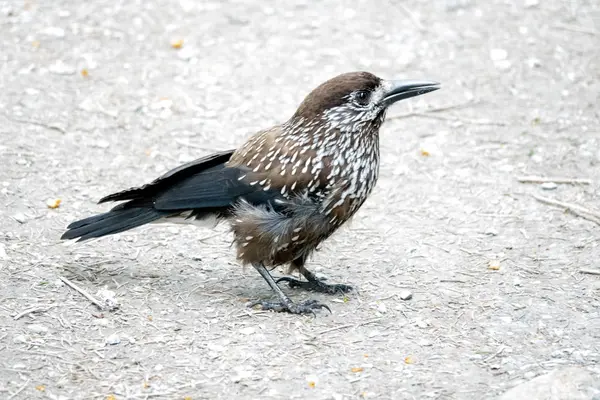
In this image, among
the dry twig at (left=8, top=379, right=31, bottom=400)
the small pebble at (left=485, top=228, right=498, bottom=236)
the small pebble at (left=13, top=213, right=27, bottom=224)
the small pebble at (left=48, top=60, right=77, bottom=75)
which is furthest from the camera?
the small pebble at (left=48, top=60, right=77, bottom=75)

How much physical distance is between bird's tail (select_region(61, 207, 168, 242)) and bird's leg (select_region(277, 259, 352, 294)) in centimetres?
95

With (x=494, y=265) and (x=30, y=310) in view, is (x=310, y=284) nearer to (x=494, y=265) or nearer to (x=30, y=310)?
(x=494, y=265)

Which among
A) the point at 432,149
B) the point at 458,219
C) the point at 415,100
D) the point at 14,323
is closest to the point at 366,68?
the point at 415,100

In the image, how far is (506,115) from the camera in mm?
8297

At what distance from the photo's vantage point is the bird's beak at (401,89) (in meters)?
5.90

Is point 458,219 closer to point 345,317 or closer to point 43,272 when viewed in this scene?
point 345,317

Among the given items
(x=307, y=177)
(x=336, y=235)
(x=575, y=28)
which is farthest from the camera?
(x=575, y=28)

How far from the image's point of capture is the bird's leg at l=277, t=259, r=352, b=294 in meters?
6.02

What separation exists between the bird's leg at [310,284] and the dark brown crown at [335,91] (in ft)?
3.25

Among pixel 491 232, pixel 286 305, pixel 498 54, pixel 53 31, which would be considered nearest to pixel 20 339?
pixel 286 305

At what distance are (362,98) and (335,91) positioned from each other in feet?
0.61

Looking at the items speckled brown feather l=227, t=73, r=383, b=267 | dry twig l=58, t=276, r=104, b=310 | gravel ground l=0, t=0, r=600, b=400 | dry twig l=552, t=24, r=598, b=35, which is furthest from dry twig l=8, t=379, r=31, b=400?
dry twig l=552, t=24, r=598, b=35

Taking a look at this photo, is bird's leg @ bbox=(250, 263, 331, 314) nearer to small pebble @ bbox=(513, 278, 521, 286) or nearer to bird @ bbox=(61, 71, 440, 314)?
bird @ bbox=(61, 71, 440, 314)

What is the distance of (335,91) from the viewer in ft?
19.1
